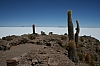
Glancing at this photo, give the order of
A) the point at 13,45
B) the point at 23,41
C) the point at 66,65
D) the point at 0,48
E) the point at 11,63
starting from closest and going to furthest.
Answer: the point at 11,63, the point at 66,65, the point at 0,48, the point at 13,45, the point at 23,41

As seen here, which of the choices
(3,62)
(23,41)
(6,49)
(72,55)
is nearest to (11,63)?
(3,62)

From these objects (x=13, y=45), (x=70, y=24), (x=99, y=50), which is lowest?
(x=99, y=50)

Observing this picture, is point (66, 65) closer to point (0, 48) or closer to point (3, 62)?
point (3, 62)

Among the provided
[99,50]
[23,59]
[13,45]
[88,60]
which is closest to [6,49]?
[13,45]

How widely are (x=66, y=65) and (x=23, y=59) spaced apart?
12.9ft

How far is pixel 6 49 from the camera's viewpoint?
57.1ft

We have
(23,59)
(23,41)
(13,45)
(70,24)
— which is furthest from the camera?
(23,41)

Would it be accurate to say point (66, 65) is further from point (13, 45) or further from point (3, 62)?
point (13, 45)

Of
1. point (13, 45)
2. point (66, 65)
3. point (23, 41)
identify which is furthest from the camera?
point (23, 41)

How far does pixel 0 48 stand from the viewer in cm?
1727

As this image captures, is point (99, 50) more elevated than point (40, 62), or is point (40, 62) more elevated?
point (40, 62)

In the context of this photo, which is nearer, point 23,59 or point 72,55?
point 23,59

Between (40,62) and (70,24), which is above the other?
(70,24)

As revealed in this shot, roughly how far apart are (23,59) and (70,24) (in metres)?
7.57
